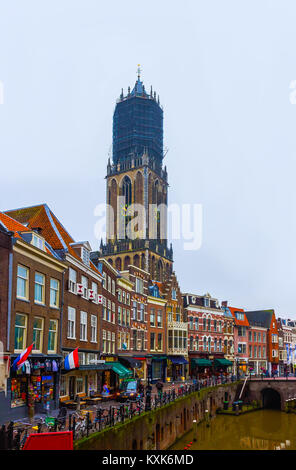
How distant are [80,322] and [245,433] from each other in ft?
55.3

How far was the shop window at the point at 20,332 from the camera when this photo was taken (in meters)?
24.8

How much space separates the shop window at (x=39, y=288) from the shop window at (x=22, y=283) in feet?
3.97

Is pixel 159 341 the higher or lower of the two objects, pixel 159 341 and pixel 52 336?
the lower

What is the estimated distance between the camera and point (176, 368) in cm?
6166

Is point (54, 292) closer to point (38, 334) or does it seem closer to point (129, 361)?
point (38, 334)

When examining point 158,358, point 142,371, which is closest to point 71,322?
point 142,371

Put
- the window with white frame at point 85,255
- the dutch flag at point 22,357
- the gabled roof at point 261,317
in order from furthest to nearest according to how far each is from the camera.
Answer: the gabled roof at point 261,317 < the window with white frame at point 85,255 < the dutch flag at point 22,357

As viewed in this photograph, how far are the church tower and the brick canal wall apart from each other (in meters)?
56.8

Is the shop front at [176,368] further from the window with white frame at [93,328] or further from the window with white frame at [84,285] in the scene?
the window with white frame at [84,285]

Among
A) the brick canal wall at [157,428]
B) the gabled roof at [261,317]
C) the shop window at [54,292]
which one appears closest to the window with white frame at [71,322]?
the shop window at [54,292]

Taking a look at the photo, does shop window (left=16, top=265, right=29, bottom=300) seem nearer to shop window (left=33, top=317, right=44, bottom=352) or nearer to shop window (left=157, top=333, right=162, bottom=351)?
shop window (left=33, top=317, right=44, bottom=352)

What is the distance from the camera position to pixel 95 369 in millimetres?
35031
